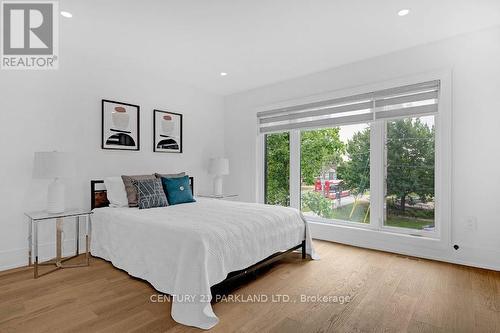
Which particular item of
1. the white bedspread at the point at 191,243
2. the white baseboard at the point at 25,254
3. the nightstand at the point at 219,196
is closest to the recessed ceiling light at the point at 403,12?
the white bedspread at the point at 191,243

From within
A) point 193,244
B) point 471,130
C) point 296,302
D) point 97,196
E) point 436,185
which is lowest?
point 296,302

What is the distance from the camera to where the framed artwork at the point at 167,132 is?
4238 mm

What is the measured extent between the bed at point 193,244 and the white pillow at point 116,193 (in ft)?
0.59

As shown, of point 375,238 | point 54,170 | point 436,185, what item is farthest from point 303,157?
point 54,170

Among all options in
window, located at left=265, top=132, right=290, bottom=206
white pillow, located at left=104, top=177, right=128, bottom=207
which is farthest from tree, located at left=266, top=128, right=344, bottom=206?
white pillow, located at left=104, top=177, right=128, bottom=207

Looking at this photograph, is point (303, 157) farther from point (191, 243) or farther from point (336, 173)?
point (191, 243)

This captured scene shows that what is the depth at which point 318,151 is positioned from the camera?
4305 mm

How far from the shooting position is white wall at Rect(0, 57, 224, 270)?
9.57ft

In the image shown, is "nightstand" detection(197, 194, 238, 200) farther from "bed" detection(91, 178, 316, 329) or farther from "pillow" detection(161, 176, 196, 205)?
"bed" detection(91, 178, 316, 329)

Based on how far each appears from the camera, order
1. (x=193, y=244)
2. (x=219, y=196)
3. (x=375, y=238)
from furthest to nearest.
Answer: (x=219, y=196) < (x=375, y=238) < (x=193, y=244)

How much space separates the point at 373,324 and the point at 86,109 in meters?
3.89

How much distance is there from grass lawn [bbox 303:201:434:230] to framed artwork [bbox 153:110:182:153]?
2.81 meters

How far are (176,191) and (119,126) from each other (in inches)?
50.1

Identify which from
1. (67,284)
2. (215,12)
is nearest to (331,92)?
(215,12)
